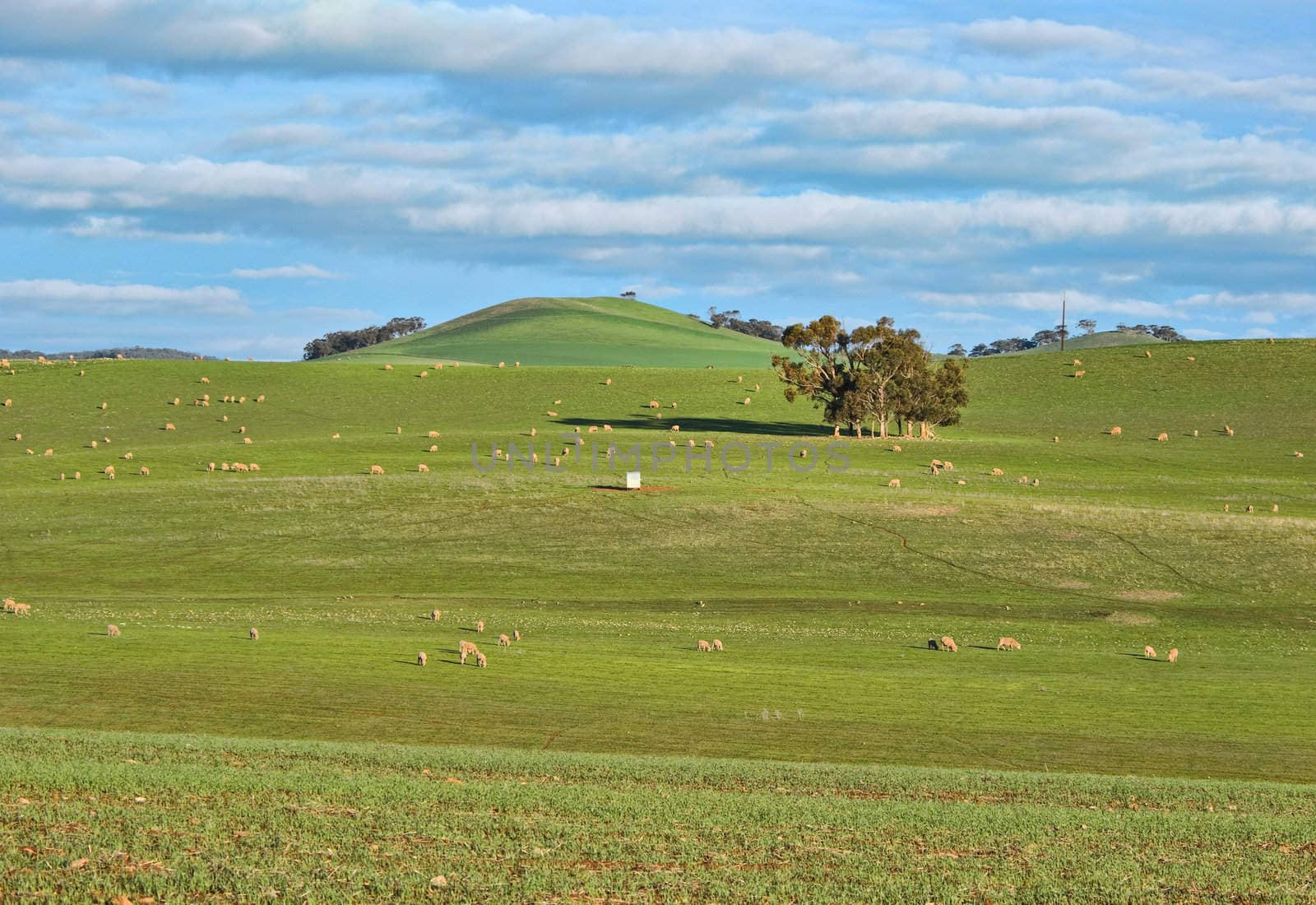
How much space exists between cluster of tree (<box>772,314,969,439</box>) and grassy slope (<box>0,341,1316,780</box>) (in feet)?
15.5

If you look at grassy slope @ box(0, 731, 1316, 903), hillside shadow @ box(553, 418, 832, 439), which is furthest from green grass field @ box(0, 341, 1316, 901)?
hillside shadow @ box(553, 418, 832, 439)

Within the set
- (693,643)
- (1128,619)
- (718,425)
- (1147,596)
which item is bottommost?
(693,643)

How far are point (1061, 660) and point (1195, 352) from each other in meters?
103

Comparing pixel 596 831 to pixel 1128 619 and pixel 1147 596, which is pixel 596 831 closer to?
pixel 1128 619

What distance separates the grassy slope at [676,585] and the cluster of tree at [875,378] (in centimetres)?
472

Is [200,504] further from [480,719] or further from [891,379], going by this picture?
[891,379]

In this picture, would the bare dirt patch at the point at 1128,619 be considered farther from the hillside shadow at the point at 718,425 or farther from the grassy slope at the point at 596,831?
the hillside shadow at the point at 718,425

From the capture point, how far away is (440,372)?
4801 inches

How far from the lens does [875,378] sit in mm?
96188

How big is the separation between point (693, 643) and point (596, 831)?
2227 cm

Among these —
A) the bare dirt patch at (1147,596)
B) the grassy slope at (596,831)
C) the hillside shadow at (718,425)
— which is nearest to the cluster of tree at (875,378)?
the hillside shadow at (718,425)

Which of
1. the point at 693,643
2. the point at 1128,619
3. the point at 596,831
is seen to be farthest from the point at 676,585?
the point at 596,831

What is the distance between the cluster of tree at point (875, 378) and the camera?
313ft

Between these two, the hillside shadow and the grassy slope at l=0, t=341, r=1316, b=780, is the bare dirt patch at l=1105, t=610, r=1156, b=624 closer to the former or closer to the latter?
the grassy slope at l=0, t=341, r=1316, b=780
